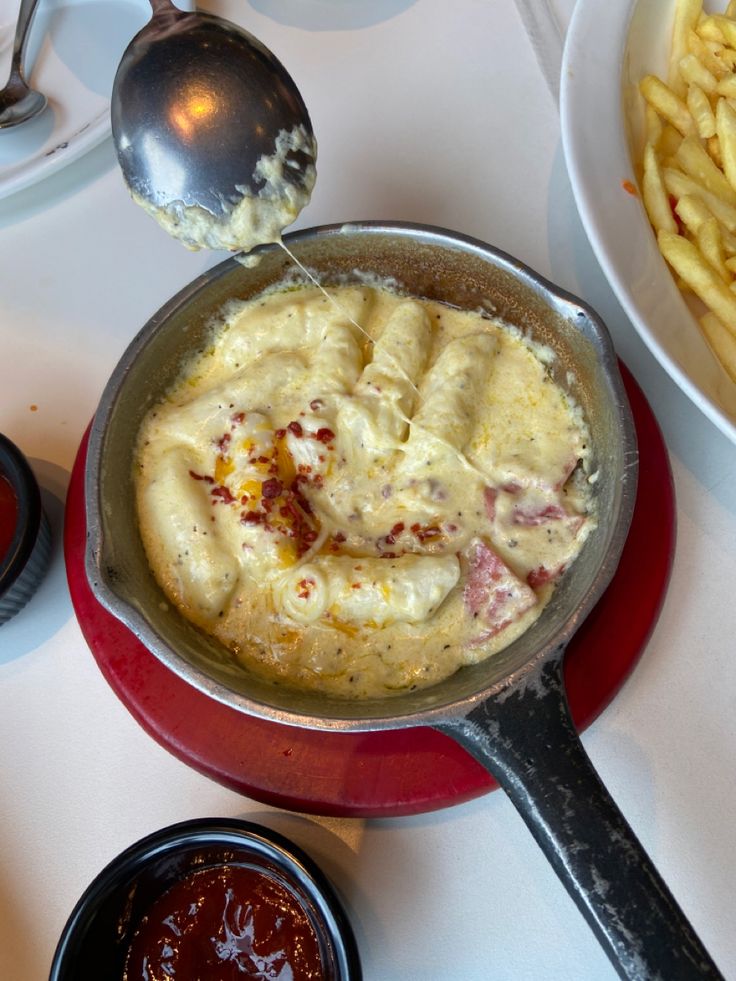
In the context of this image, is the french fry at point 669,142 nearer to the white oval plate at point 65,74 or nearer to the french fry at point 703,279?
the french fry at point 703,279

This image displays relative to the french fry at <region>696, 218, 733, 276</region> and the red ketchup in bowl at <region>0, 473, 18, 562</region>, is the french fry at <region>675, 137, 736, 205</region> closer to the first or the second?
the french fry at <region>696, 218, 733, 276</region>

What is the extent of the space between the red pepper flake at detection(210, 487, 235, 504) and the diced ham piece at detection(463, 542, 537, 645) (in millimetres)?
392

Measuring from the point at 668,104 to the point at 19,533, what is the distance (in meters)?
1.35

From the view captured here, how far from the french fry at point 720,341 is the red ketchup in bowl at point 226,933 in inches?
40.6

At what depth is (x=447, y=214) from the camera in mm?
1705

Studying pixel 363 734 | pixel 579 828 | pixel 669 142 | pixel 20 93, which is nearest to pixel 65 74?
pixel 20 93

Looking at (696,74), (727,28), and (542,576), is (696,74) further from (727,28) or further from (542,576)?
(542,576)

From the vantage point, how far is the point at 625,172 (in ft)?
4.81

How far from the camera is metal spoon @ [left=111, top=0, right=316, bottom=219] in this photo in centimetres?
119

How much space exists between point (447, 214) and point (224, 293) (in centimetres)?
53

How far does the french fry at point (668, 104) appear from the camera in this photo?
1.47 m

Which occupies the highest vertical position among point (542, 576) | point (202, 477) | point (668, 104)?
point (668, 104)

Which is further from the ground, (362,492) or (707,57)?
(707,57)

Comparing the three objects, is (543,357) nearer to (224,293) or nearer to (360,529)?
(360,529)
